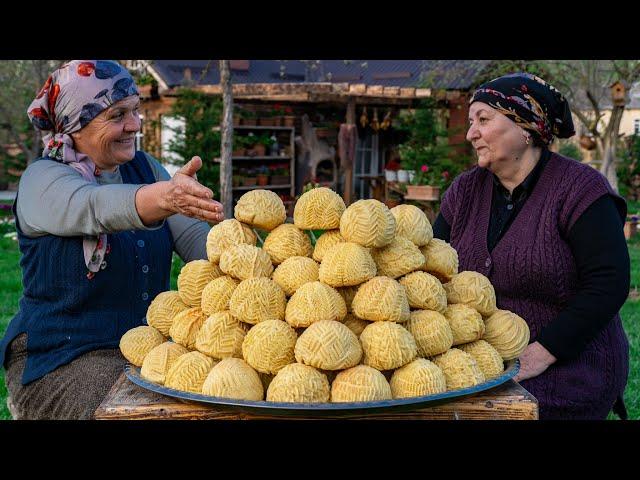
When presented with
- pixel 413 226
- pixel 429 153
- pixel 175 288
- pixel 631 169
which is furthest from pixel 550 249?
pixel 631 169

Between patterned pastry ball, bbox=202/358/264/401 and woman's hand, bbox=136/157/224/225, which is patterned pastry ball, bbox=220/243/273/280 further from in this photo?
patterned pastry ball, bbox=202/358/264/401

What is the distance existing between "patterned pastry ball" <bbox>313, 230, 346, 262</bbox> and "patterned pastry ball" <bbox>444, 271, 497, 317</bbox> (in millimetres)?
363

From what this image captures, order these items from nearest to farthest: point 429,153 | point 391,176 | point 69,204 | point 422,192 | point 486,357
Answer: point 486,357 < point 69,204 < point 422,192 < point 429,153 < point 391,176

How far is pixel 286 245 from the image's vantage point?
6.20 feet

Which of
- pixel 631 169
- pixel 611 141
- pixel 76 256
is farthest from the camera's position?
pixel 631 169

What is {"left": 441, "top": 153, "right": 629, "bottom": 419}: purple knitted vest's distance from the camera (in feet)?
8.28

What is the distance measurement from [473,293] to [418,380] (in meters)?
0.42

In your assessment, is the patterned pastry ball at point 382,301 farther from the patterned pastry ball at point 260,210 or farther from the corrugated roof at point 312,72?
the corrugated roof at point 312,72

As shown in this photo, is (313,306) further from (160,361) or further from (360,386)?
(160,361)

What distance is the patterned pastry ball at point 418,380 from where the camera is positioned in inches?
62.7

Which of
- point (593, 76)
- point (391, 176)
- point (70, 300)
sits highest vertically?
point (593, 76)

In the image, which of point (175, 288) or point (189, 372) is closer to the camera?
point (189, 372)

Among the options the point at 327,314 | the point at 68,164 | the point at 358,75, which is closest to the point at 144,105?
the point at 358,75

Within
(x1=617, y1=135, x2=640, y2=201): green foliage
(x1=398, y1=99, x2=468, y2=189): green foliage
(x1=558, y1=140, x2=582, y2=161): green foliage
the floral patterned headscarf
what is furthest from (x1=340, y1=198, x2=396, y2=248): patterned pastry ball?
(x1=558, y1=140, x2=582, y2=161): green foliage
